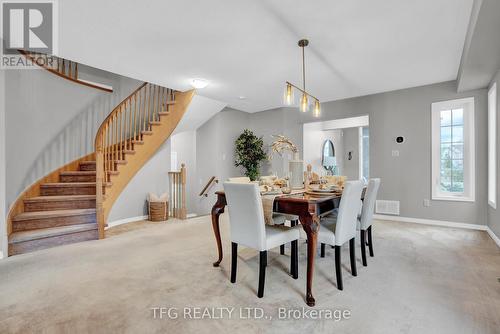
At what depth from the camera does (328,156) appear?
679 centimetres

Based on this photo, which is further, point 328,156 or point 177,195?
point 328,156

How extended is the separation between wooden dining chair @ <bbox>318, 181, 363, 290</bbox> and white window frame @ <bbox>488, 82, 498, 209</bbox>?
260 centimetres

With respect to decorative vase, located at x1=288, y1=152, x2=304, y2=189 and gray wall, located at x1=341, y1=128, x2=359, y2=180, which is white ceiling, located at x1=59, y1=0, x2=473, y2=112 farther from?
gray wall, located at x1=341, y1=128, x2=359, y2=180

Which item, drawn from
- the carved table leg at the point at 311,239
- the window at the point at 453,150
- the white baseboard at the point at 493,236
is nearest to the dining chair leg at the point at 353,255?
the carved table leg at the point at 311,239

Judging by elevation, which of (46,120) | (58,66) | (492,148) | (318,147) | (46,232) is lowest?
(46,232)

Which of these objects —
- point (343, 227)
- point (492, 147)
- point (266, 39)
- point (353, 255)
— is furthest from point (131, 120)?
point (492, 147)

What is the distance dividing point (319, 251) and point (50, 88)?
4842 mm

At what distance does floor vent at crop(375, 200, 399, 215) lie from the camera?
4648mm

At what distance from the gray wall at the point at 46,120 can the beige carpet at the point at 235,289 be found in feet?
5.09

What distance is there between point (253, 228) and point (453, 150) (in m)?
4.16

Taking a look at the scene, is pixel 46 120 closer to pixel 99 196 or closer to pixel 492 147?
pixel 99 196

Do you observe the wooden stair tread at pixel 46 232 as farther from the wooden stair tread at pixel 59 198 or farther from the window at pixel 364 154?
the window at pixel 364 154

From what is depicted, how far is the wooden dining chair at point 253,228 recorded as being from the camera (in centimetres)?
191
